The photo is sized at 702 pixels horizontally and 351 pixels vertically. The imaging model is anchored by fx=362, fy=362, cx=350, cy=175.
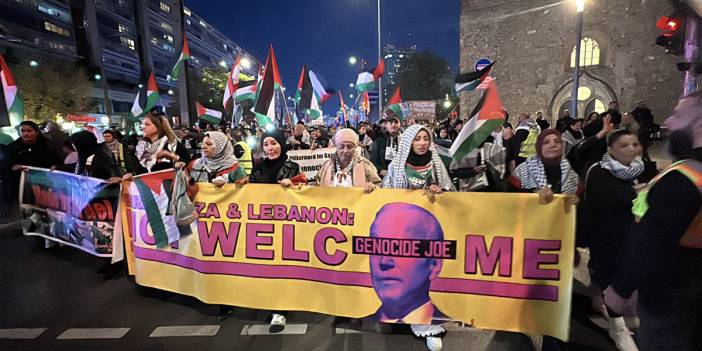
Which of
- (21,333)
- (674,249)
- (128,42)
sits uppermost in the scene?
(128,42)

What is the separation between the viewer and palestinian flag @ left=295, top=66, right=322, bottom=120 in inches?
423

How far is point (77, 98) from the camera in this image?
109ft

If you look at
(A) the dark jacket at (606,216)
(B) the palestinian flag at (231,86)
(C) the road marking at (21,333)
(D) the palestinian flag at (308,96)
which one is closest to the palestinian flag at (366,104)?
(D) the palestinian flag at (308,96)

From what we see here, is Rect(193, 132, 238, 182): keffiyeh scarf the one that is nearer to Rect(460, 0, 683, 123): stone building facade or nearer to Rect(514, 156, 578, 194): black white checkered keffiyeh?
Rect(514, 156, 578, 194): black white checkered keffiyeh

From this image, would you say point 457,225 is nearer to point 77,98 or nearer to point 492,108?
point 492,108

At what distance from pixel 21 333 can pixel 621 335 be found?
5548 millimetres

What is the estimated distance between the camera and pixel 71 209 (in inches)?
196

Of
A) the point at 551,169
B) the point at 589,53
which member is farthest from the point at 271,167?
the point at 589,53

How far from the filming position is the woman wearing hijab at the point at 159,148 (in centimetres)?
480

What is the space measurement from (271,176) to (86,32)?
58.9 metres

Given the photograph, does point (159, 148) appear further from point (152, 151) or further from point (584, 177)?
point (584, 177)

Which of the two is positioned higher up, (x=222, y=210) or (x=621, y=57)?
(x=621, y=57)

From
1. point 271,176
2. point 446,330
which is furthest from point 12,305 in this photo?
point 446,330

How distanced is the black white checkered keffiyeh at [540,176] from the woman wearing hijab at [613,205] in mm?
329
